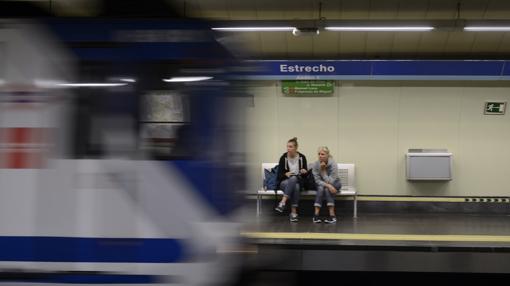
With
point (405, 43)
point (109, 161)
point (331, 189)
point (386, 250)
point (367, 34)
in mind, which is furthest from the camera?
point (405, 43)

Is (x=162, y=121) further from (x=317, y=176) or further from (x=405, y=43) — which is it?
(x=405, y=43)

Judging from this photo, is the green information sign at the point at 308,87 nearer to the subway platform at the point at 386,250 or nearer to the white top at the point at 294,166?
the white top at the point at 294,166

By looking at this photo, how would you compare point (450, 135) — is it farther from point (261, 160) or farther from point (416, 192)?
point (261, 160)

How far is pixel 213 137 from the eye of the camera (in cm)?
374

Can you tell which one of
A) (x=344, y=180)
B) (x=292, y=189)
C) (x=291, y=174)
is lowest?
(x=292, y=189)

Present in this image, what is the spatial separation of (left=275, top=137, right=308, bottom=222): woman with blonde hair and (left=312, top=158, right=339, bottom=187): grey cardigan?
20 centimetres

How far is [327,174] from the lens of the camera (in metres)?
10.0

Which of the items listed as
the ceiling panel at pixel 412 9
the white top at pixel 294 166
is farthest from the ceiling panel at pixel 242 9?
the white top at pixel 294 166

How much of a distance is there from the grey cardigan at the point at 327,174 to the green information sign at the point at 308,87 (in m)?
1.75

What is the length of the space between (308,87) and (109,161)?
7838 mm

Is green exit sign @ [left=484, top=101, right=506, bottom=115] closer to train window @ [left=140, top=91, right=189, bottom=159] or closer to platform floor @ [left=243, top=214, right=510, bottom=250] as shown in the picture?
platform floor @ [left=243, top=214, right=510, bottom=250]

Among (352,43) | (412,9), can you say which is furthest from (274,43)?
(412,9)

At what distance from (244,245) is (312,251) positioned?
110 inches

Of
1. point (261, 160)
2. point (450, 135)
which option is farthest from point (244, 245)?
point (450, 135)
